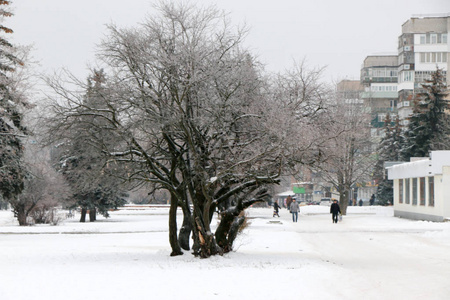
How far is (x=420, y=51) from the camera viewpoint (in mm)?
93438

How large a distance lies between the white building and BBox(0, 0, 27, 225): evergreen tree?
24718mm

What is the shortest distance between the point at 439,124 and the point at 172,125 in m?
48.7

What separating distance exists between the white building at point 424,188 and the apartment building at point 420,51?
3903 cm

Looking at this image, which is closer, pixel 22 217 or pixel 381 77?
pixel 22 217

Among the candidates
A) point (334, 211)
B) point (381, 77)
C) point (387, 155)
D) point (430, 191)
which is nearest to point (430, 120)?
point (430, 191)

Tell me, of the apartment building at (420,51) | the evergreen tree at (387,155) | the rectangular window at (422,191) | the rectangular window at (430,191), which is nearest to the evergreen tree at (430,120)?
the rectangular window at (422,191)

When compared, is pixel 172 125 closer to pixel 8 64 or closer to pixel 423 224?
pixel 8 64

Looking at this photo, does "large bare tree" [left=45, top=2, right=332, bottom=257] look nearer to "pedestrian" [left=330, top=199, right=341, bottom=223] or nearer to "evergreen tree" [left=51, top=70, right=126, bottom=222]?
"evergreen tree" [left=51, top=70, right=126, bottom=222]

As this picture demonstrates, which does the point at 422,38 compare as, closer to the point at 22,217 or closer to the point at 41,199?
the point at 41,199

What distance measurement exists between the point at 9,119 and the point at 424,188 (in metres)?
28.4

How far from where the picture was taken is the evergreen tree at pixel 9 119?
3111 cm

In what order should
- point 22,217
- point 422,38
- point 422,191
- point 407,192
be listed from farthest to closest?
point 422,38 → point 407,192 → point 22,217 → point 422,191

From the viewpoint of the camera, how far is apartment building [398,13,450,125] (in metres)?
92.8

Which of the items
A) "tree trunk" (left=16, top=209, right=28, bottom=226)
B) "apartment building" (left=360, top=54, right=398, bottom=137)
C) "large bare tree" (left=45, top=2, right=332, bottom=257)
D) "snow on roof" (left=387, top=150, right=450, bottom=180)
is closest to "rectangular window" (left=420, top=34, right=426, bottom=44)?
"apartment building" (left=360, top=54, right=398, bottom=137)
